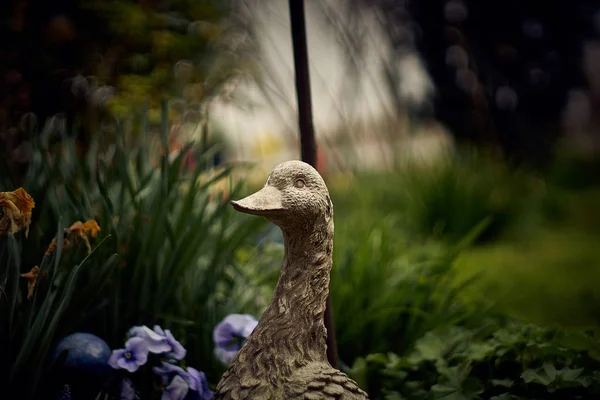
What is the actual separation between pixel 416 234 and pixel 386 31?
7.76 ft

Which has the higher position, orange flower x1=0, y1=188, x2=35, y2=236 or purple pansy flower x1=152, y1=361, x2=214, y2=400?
orange flower x1=0, y1=188, x2=35, y2=236

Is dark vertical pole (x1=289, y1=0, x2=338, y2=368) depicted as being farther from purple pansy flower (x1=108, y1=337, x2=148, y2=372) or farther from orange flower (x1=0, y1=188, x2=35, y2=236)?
orange flower (x1=0, y1=188, x2=35, y2=236)

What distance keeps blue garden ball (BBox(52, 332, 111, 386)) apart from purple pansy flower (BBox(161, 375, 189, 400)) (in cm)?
16

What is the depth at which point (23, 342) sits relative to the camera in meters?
1.28

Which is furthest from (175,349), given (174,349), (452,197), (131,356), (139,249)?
(452,197)

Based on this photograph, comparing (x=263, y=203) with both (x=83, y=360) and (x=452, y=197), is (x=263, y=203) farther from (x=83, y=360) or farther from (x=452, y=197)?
(x=452, y=197)

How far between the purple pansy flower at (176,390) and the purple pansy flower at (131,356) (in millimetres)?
93

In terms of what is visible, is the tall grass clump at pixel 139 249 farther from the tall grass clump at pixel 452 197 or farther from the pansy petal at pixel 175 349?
the tall grass clump at pixel 452 197

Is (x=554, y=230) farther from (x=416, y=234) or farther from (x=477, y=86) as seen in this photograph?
(x=477, y=86)

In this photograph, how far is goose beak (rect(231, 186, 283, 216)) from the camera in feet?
3.47

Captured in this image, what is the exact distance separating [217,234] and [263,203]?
3.18ft

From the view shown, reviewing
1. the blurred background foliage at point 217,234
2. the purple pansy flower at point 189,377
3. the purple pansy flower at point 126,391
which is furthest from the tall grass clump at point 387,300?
the purple pansy flower at point 126,391

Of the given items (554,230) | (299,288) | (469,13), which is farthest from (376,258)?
(469,13)

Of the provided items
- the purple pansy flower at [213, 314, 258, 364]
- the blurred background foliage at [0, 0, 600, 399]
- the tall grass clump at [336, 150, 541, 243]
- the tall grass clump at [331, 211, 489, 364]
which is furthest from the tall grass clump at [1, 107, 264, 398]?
the tall grass clump at [336, 150, 541, 243]
